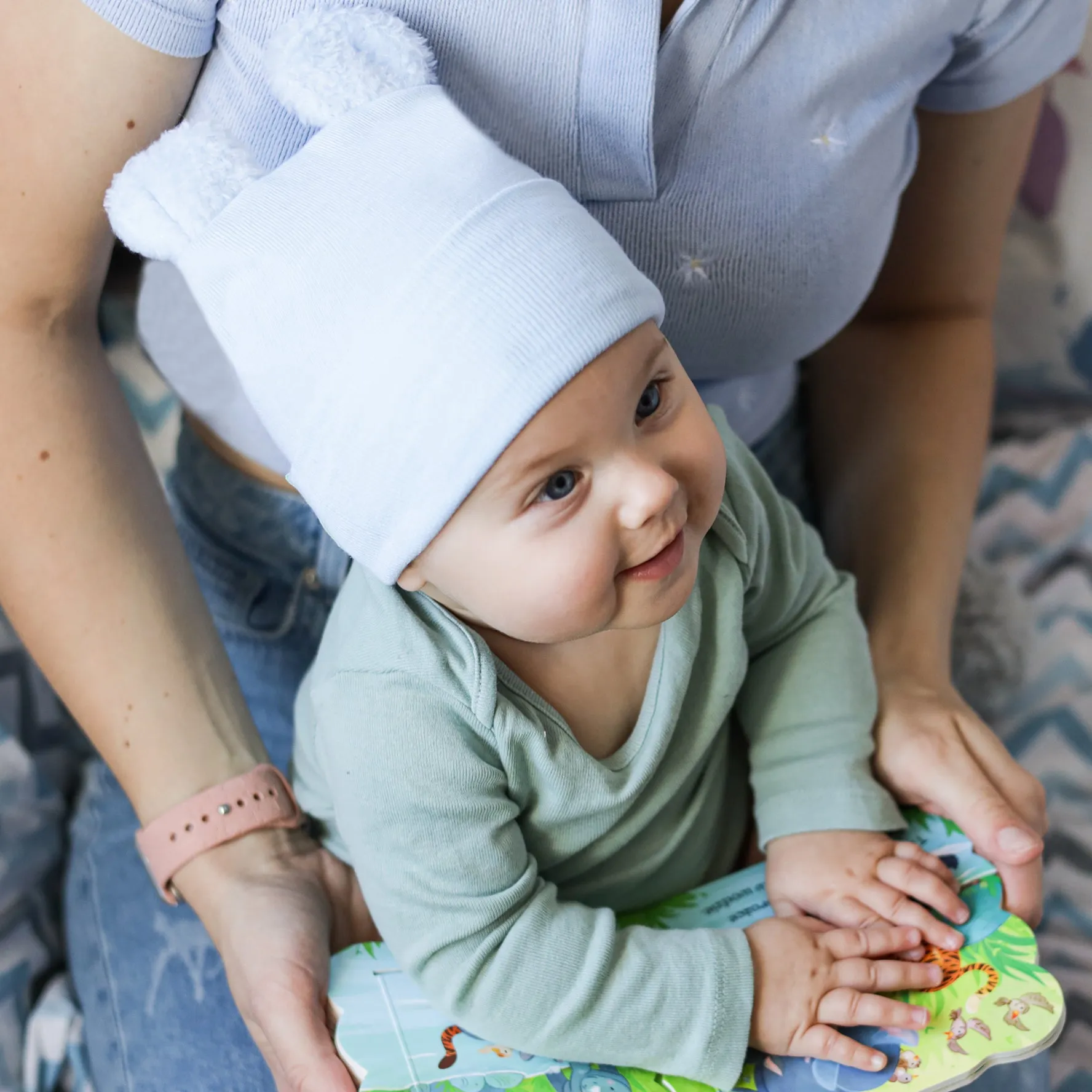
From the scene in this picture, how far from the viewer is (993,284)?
1.07 meters

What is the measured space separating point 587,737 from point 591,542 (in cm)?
20

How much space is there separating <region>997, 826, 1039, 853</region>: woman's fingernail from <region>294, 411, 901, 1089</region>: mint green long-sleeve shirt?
68 millimetres

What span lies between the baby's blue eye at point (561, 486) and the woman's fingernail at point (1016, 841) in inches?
15.4

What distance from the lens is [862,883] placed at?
2.45ft

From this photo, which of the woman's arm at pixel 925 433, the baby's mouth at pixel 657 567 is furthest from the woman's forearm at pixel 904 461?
the baby's mouth at pixel 657 567

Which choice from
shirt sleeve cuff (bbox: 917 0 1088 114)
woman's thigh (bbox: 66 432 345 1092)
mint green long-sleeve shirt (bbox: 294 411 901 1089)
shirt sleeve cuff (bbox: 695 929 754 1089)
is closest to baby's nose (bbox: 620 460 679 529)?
mint green long-sleeve shirt (bbox: 294 411 901 1089)

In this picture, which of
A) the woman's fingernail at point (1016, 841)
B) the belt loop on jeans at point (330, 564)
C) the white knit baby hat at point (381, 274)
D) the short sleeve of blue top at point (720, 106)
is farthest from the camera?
the belt loop on jeans at point (330, 564)

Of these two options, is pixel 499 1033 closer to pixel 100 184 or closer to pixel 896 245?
pixel 100 184

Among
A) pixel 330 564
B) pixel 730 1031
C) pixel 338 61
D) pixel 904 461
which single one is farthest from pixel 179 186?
pixel 904 461

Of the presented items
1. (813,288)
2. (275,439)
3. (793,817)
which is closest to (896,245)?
(813,288)

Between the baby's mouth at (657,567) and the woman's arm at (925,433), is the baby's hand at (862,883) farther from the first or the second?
the baby's mouth at (657,567)

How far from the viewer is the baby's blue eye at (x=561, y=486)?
58 cm

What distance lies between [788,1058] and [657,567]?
0.99 feet

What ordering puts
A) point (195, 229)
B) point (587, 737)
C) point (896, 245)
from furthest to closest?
point (896, 245) → point (587, 737) → point (195, 229)
